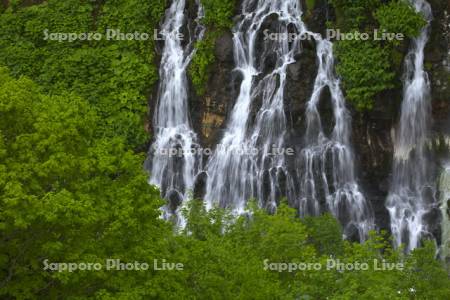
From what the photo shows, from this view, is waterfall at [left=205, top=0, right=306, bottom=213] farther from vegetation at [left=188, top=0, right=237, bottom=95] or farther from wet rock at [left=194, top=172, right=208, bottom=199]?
vegetation at [left=188, top=0, right=237, bottom=95]

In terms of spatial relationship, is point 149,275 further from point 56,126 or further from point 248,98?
point 248,98

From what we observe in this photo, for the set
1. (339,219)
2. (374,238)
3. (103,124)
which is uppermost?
(103,124)

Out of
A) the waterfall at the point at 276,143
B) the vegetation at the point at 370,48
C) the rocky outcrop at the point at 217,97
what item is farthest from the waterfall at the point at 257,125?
the vegetation at the point at 370,48

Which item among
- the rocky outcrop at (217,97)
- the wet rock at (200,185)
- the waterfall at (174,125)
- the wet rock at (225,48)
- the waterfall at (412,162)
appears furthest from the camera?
the wet rock at (225,48)

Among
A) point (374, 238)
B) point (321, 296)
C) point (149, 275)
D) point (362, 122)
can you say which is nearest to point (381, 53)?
point (362, 122)

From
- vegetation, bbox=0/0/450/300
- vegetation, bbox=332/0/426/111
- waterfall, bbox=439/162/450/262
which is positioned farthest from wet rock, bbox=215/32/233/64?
vegetation, bbox=0/0/450/300

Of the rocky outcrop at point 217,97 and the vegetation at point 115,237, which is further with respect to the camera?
the rocky outcrop at point 217,97

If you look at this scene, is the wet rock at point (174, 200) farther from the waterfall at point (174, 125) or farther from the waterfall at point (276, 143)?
the waterfall at point (276, 143)

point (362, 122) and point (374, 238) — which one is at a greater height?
point (362, 122)
